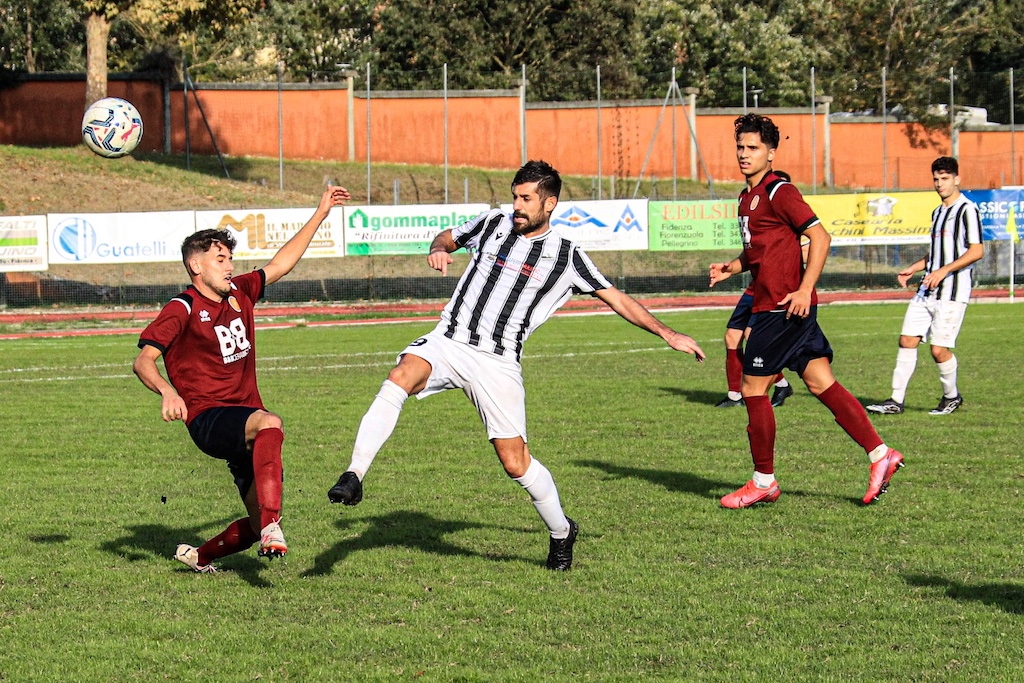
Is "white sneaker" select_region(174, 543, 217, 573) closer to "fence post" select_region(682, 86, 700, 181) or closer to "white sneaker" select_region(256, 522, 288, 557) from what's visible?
"white sneaker" select_region(256, 522, 288, 557)

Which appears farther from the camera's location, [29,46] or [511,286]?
[29,46]

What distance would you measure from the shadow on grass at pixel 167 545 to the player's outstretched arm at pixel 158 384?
1115 mm

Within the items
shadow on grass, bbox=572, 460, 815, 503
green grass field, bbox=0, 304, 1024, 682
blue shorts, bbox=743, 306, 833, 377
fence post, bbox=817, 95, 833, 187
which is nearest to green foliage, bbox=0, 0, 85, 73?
fence post, bbox=817, 95, 833, 187

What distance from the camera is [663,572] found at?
639 centimetres

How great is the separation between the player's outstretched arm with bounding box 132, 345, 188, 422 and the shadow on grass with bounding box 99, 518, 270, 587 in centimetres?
112

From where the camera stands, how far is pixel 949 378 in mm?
12250

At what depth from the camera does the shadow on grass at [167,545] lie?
6.72m

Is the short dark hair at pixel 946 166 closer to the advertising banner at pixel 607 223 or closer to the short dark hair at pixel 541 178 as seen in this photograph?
the short dark hair at pixel 541 178

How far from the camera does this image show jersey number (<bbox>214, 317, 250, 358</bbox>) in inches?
243

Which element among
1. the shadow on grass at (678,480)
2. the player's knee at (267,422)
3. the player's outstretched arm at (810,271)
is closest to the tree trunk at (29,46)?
the shadow on grass at (678,480)

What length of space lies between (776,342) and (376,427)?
122 inches

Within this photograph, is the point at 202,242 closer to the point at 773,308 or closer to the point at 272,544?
the point at 272,544

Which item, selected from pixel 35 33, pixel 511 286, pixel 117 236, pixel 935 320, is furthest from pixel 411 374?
pixel 35 33

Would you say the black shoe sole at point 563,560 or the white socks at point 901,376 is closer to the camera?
the black shoe sole at point 563,560
